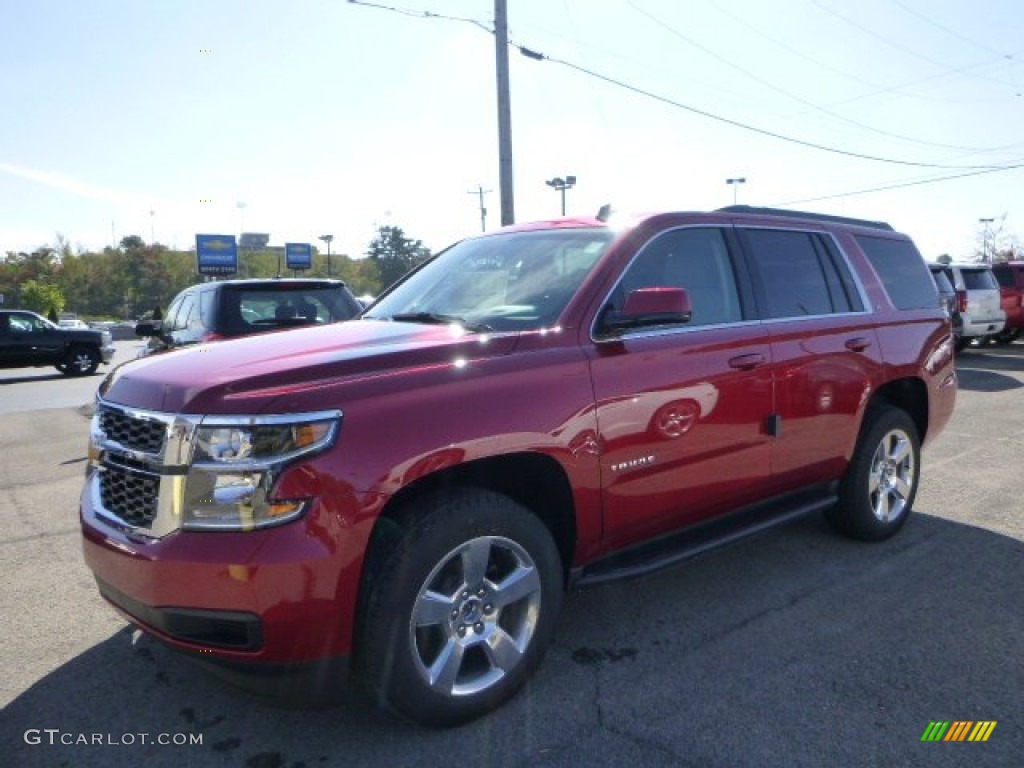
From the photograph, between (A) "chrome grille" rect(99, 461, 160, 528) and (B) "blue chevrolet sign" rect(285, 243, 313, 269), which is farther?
(B) "blue chevrolet sign" rect(285, 243, 313, 269)

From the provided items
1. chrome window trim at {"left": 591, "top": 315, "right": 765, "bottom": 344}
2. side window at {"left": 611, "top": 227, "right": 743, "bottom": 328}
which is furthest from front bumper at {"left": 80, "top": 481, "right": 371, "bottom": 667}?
side window at {"left": 611, "top": 227, "right": 743, "bottom": 328}

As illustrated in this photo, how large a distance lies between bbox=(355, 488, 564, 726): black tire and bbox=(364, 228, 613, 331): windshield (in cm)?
86

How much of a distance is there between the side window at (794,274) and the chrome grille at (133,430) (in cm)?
290

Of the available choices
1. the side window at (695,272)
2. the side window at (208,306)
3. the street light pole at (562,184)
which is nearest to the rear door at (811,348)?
the side window at (695,272)

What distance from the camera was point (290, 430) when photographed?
7.77 ft

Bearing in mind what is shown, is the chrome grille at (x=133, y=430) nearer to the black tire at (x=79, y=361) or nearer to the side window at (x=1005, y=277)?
the black tire at (x=79, y=361)

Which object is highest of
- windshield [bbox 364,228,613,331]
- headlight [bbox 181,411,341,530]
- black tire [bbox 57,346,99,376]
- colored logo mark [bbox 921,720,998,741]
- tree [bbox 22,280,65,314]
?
tree [bbox 22,280,65,314]

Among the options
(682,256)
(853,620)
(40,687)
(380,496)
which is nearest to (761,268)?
(682,256)

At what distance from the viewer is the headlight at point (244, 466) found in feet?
7.67

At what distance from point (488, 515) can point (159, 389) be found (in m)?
1.21

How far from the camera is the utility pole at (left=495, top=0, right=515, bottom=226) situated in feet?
52.3

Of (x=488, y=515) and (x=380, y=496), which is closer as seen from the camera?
(x=380, y=496)

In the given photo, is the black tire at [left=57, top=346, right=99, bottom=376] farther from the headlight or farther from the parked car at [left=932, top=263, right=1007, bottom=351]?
the parked car at [left=932, top=263, right=1007, bottom=351]

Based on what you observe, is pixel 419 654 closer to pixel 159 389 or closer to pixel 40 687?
pixel 159 389
